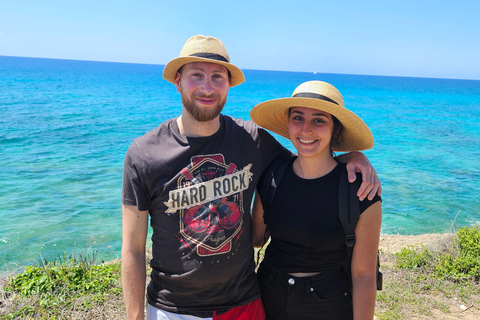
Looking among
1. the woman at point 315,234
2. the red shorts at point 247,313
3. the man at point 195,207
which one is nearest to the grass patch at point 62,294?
the man at point 195,207

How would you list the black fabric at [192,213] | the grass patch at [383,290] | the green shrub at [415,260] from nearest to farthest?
the black fabric at [192,213] < the grass patch at [383,290] < the green shrub at [415,260]

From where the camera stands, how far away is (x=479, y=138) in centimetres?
2997

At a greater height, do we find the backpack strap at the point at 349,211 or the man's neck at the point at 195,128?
the man's neck at the point at 195,128

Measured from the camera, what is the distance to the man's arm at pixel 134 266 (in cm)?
264

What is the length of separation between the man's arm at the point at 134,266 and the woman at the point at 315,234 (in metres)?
0.92

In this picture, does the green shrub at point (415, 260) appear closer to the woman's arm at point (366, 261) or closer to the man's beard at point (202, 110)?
the woman's arm at point (366, 261)

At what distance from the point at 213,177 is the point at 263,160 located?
0.59 meters

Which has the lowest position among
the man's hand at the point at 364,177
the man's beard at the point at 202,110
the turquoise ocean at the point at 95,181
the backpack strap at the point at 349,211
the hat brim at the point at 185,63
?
the turquoise ocean at the point at 95,181

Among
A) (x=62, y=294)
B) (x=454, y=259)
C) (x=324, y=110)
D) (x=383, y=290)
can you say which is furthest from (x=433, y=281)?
(x=62, y=294)

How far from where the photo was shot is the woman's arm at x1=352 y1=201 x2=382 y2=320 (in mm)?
2580

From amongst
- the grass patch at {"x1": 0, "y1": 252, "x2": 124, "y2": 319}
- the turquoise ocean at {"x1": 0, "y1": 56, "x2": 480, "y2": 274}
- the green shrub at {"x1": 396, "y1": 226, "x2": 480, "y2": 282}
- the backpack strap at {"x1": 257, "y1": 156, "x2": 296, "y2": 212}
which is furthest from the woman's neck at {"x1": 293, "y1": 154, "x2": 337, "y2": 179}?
the turquoise ocean at {"x1": 0, "y1": 56, "x2": 480, "y2": 274}

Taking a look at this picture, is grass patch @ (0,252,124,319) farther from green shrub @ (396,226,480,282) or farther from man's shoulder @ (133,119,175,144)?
green shrub @ (396,226,480,282)

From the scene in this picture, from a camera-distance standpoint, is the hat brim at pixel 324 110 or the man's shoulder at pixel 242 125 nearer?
the hat brim at pixel 324 110

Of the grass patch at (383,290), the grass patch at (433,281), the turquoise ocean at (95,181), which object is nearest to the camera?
the grass patch at (383,290)
